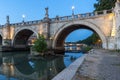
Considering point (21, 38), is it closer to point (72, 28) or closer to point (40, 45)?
point (72, 28)

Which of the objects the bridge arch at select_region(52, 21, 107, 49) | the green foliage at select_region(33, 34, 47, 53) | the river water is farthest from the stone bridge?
the river water

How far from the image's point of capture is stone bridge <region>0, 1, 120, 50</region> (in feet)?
91.3

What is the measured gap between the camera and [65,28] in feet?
120

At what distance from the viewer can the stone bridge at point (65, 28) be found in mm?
27828

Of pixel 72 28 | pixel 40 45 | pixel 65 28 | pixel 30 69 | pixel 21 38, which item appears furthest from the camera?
pixel 21 38

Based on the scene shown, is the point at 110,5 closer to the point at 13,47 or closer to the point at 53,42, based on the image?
the point at 53,42

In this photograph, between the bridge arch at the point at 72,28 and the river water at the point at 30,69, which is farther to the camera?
the bridge arch at the point at 72,28

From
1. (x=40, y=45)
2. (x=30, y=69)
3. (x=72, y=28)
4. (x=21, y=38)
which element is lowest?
(x=30, y=69)

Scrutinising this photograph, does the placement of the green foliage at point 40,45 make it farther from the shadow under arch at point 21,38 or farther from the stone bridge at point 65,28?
the shadow under arch at point 21,38

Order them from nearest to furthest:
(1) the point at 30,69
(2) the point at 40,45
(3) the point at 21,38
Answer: (1) the point at 30,69 < (2) the point at 40,45 < (3) the point at 21,38

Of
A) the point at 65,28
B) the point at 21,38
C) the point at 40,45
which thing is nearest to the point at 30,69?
the point at 40,45

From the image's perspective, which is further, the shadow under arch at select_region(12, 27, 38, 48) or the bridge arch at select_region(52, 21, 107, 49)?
the shadow under arch at select_region(12, 27, 38, 48)

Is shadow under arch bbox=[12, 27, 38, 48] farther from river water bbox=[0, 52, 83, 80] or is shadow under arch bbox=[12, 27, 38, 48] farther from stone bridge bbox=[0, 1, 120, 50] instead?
river water bbox=[0, 52, 83, 80]

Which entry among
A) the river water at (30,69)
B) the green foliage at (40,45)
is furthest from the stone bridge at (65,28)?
the river water at (30,69)
